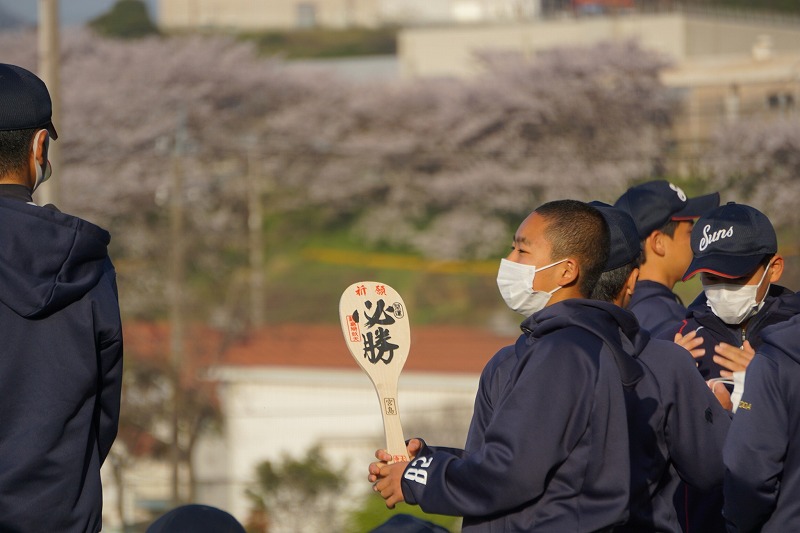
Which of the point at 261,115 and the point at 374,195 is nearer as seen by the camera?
the point at 374,195

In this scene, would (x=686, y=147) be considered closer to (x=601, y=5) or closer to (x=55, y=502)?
(x=601, y=5)

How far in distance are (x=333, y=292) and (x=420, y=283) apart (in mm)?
2101

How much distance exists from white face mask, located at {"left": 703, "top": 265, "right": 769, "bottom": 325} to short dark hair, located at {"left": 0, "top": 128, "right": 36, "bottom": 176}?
192cm

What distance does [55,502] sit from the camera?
8.57ft

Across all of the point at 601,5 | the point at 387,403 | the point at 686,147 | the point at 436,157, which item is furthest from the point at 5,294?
the point at 601,5

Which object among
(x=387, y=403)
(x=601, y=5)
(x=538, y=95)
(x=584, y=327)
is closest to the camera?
(x=584, y=327)

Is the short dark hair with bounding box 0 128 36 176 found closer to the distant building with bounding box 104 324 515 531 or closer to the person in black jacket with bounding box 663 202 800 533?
the person in black jacket with bounding box 663 202 800 533

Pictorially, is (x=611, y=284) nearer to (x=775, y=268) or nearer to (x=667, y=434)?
(x=667, y=434)

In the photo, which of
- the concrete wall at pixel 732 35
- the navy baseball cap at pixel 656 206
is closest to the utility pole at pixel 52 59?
the navy baseball cap at pixel 656 206

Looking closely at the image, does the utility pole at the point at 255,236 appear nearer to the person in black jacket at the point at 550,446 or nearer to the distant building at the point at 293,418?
the distant building at the point at 293,418

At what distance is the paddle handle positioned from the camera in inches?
106

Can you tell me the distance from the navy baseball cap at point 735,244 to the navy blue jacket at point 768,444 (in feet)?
1.11

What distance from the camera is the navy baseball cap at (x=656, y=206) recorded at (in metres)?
4.06

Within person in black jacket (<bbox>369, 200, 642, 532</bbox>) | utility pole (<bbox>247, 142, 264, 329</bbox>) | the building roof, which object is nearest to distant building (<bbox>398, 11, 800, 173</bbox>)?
utility pole (<bbox>247, 142, 264, 329</bbox>)
